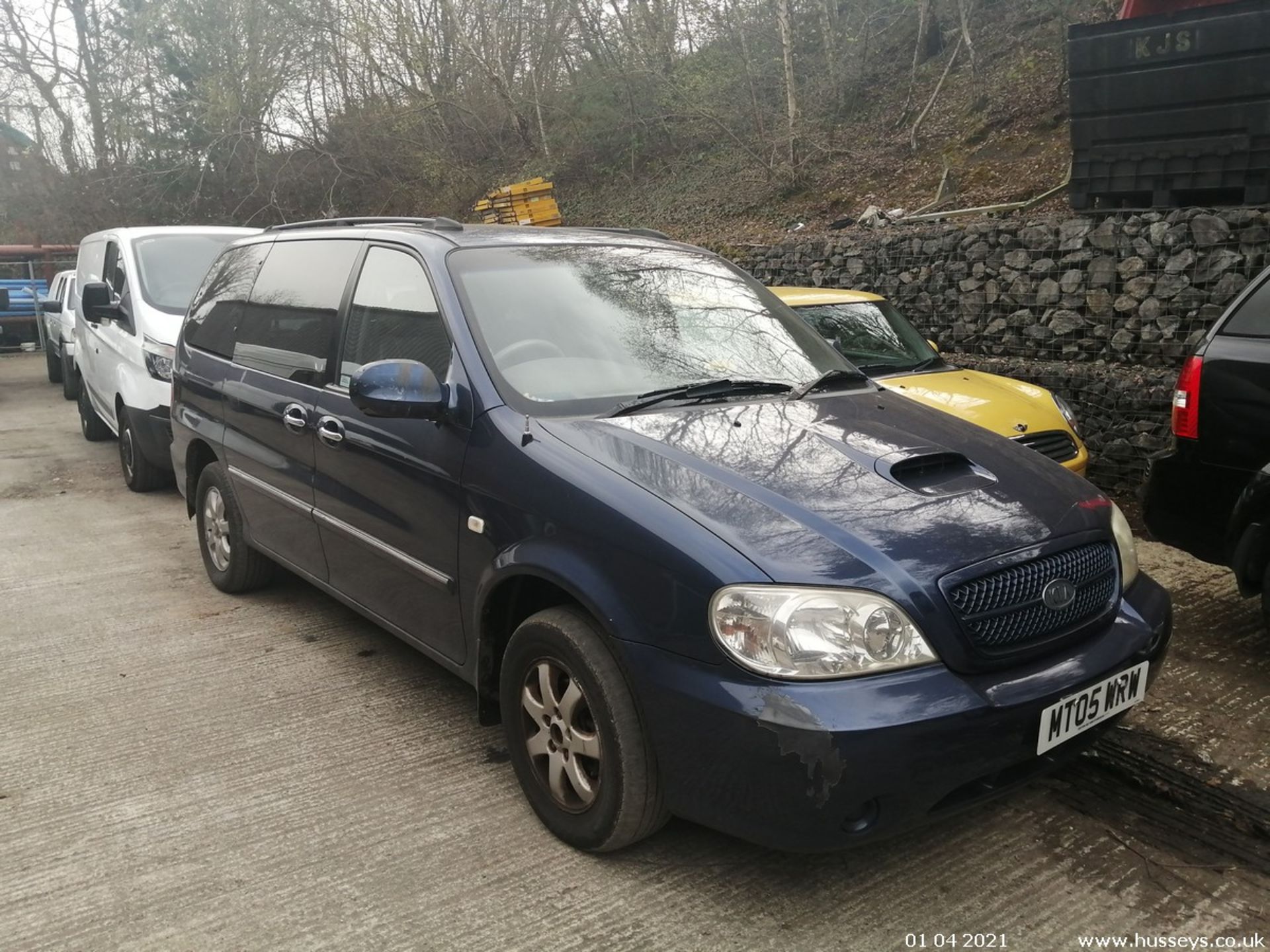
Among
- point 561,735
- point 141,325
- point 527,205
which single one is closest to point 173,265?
point 141,325

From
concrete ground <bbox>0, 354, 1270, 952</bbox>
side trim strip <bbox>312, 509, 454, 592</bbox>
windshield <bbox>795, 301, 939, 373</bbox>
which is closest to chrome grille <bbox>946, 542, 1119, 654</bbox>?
concrete ground <bbox>0, 354, 1270, 952</bbox>

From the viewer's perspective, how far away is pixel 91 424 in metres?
10.6

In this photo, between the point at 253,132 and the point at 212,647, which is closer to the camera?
the point at 212,647

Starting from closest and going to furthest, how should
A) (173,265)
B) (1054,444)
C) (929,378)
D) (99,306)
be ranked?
(1054,444), (929,378), (99,306), (173,265)

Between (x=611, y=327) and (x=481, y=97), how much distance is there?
22.0 metres

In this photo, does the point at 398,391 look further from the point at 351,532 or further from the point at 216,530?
the point at 216,530

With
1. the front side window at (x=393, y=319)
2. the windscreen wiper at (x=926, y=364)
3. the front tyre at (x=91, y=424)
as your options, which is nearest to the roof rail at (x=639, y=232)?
the front side window at (x=393, y=319)

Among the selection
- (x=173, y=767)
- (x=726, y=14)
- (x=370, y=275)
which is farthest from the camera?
(x=726, y=14)

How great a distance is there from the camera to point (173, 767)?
3.58 metres

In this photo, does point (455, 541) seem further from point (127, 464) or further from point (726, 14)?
point (726, 14)

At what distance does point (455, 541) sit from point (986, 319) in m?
6.93

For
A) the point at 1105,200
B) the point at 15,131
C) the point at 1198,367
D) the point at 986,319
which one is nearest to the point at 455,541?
the point at 1198,367

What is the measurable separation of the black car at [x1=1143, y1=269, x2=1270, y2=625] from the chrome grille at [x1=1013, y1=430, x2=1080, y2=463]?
124 centimetres

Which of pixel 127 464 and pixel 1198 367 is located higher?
pixel 1198 367
